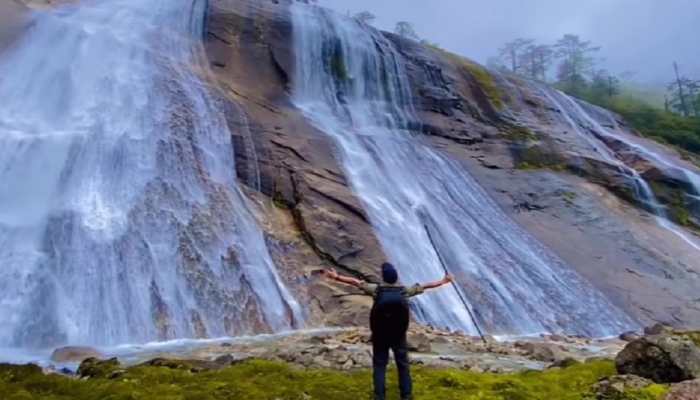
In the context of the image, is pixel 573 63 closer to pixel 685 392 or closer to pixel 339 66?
pixel 339 66

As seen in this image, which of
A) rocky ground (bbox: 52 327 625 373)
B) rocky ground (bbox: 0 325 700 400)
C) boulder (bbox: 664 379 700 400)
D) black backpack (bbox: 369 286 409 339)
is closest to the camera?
boulder (bbox: 664 379 700 400)

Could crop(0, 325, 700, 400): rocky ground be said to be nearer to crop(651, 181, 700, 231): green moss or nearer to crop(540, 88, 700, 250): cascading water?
crop(540, 88, 700, 250): cascading water

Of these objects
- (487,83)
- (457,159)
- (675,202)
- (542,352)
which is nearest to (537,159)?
(457,159)

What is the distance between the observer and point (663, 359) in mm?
7918

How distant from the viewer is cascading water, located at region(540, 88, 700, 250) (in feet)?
94.2

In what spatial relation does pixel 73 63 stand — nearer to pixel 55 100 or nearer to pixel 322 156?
pixel 55 100

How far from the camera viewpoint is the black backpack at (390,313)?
7.03m

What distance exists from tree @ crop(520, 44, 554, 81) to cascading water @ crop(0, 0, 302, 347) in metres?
86.6

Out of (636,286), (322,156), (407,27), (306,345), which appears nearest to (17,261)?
(306,345)

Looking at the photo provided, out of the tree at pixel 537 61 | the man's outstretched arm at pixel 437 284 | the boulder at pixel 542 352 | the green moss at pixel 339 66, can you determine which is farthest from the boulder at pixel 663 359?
the tree at pixel 537 61

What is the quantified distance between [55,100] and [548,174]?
21139 millimetres

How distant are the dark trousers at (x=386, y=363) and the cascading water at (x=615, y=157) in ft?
78.4

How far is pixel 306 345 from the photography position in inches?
469

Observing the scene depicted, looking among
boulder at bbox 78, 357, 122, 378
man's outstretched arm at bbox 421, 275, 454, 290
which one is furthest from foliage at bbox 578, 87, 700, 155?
boulder at bbox 78, 357, 122, 378
